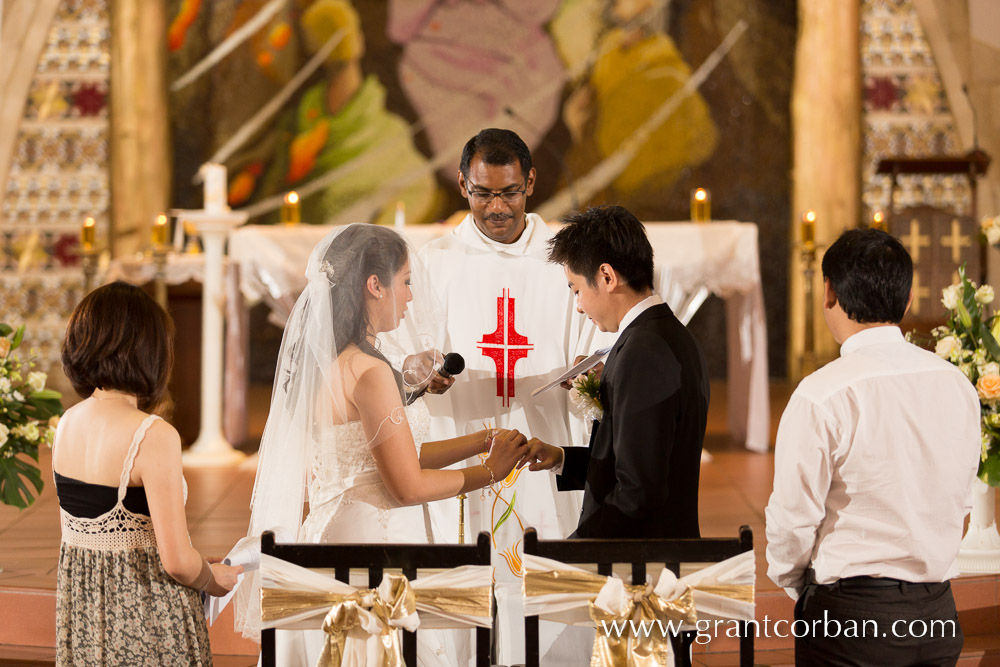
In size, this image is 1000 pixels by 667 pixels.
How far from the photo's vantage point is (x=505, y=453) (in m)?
2.52

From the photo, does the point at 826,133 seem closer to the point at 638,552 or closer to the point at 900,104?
the point at 900,104

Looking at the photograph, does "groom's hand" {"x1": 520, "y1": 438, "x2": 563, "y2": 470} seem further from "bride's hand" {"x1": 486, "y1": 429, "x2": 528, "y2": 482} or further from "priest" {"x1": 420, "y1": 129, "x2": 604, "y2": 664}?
"priest" {"x1": 420, "y1": 129, "x2": 604, "y2": 664}

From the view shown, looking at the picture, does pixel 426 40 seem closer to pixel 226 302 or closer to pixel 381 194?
pixel 381 194

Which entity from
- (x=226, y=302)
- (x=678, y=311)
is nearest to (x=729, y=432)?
(x=678, y=311)

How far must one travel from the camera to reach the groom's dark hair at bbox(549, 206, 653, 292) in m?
2.25

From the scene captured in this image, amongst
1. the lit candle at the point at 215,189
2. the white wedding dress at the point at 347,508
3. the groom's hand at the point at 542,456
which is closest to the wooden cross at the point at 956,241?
the lit candle at the point at 215,189

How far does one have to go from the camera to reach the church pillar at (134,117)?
9680 mm

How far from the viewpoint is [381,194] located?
10336 millimetres

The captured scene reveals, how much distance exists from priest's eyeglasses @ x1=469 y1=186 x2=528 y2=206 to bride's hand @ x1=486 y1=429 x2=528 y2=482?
89 cm

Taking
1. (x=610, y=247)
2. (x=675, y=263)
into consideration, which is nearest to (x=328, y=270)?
(x=610, y=247)

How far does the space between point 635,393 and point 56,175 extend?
8868 millimetres

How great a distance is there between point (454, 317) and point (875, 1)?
7887 millimetres

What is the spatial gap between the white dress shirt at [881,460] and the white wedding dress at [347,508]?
0.92m

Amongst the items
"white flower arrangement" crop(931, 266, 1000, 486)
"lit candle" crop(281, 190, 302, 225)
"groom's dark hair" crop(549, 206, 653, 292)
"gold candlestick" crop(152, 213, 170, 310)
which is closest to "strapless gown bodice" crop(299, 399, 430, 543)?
"groom's dark hair" crop(549, 206, 653, 292)
